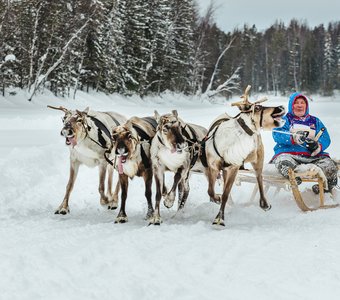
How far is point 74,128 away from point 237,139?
6.93 ft

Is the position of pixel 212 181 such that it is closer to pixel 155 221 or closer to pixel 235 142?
pixel 235 142

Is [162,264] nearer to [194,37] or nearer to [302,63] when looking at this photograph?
[194,37]

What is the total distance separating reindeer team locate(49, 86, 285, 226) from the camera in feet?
16.8

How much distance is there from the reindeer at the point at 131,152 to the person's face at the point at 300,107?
8.15 ft

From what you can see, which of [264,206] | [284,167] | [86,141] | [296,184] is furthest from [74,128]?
[296,184]

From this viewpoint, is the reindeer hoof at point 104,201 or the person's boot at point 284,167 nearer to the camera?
the person's boot at point 284,167

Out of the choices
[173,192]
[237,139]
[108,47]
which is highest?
[108,47]

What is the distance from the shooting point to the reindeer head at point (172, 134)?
496 cm

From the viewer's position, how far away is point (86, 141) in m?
5.92

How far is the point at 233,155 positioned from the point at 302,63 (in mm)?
70876

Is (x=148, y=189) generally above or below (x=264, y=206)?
above

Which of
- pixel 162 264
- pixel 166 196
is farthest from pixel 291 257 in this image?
pixel 166 196

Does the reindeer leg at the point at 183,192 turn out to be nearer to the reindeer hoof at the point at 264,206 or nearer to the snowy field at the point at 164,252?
the snowy field at the point at 164,252

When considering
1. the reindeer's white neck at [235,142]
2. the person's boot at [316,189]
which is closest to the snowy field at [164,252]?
the person's boot at [316,189]
